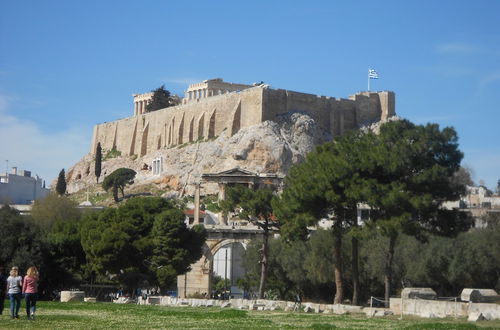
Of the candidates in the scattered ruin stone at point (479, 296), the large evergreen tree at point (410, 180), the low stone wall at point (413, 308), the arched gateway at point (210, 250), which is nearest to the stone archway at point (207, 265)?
the arched gateway at point (210, 250)

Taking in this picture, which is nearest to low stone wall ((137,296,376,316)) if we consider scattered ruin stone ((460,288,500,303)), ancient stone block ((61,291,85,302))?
ancient stone block ((61,291,85,302))

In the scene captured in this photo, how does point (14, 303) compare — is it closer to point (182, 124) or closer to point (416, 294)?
point (416, 294)

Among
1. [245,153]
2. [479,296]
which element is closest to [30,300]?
[479,296]

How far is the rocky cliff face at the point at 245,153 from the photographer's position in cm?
10181

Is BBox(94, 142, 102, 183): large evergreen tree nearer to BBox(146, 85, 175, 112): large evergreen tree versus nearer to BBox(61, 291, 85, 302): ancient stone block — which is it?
BBox(146, 85, 175, 112): large evergreen tree

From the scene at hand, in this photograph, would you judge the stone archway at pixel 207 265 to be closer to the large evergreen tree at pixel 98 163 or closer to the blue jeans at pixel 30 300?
the blue jeans at pixel 30 300

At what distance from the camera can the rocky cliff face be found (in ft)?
334

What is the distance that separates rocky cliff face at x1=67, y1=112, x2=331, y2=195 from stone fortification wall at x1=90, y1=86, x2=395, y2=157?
132 cm

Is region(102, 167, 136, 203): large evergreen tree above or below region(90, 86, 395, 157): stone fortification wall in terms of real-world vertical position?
below

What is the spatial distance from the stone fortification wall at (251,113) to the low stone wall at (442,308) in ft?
262

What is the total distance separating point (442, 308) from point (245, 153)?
7849 cm

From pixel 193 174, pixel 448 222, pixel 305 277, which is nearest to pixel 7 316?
pixel 448 222

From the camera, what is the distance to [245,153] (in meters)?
102

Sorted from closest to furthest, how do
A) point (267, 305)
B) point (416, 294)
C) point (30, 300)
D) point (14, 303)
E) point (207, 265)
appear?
1. point (14, 303)
2. point (30, 300)
3. point (416, 294)
4. point (267, 305)
5. point (207, 265)
